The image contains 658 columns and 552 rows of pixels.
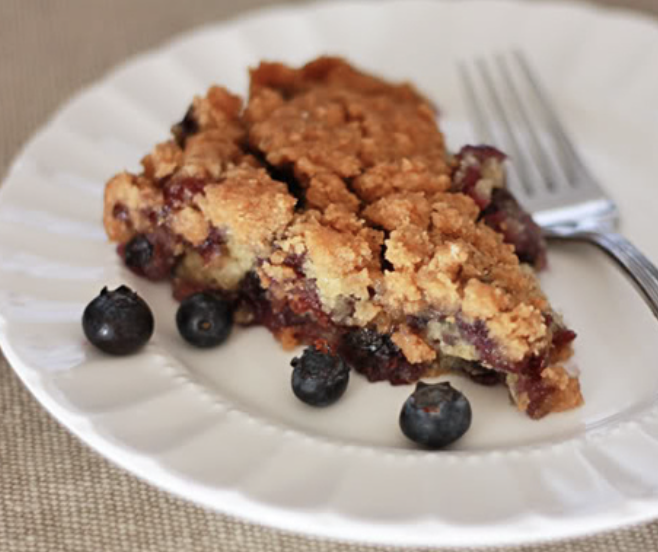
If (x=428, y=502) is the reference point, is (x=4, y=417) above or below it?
above

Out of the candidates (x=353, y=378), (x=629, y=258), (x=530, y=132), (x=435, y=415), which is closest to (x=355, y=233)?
(x=353, y=378)

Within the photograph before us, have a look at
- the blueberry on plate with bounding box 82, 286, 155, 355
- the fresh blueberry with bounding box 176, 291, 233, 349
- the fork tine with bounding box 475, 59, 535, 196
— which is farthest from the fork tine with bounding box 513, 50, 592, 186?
the blueberry on plate with bounding box 82, 286, 155, 355

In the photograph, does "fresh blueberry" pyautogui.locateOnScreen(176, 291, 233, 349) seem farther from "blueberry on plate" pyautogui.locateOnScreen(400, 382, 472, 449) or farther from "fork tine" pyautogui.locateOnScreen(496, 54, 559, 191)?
"fork tine" pyautogui.locateOnScreen(496, 54, 559, 191)

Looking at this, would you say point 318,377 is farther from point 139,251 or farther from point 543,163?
point 543,163

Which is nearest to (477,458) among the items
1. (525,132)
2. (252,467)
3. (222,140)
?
(252,467)

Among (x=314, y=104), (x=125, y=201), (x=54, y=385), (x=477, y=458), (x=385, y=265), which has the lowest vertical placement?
(x=477, y=458)

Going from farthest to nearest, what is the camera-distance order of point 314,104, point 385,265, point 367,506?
point 314,104
point 385,265
point 367,506

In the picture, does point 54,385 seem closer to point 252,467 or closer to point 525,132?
point 252,467
